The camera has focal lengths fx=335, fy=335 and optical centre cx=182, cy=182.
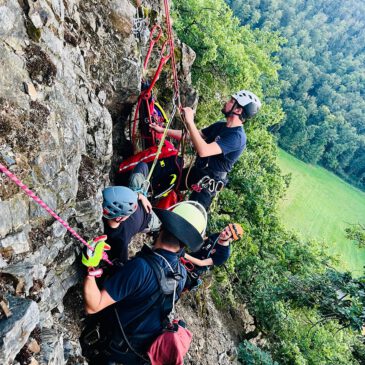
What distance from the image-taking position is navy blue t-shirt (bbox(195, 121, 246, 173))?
5.80m

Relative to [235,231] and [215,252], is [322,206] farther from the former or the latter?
[235,231]

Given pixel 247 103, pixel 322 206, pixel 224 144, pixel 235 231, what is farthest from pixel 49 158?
pixel 322 206

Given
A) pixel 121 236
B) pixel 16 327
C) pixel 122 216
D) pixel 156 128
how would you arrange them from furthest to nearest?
pixel 156 128 → pixel 121 236 → pixel 122 216 → pixel 16 327

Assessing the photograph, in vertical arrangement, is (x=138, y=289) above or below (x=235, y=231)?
above

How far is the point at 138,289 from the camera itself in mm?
3562

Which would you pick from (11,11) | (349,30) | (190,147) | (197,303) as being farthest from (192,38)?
(349,30)

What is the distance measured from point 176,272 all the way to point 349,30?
519 feet

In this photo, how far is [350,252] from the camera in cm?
5222

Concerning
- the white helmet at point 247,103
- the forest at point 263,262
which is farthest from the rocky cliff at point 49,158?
the forest at point 263,262

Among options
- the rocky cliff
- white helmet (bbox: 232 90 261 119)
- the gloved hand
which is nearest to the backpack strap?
the gloved hand

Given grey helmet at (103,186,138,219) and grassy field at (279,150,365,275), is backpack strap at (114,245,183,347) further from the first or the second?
grassy field at (279,150,365,275)

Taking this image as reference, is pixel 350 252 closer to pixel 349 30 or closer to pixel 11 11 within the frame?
pixel 11 11

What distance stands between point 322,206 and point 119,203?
6169cm

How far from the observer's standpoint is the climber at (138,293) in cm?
351
